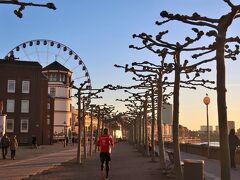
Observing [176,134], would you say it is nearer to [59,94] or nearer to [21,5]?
[21,5]

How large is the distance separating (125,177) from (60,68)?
9510 cm

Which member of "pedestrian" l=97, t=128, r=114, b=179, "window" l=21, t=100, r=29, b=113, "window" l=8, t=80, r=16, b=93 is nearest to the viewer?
"pedestrian" l=97, t=128, r=114, b=179

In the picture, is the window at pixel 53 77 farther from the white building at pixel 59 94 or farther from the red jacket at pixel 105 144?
the red jacket at pixel 105 144

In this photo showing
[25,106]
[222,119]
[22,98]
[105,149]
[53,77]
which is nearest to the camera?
[222,119]

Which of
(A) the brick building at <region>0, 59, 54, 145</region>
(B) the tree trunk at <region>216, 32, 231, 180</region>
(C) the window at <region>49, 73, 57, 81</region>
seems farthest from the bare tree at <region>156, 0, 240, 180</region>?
(C) the window at <region>49, 73, 57, 81</region>

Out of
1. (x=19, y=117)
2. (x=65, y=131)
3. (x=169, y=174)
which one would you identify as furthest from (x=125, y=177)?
(x=65, y=131)

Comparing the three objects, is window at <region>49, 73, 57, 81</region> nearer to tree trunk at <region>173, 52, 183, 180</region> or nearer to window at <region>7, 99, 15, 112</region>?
window at <region>7, 99, 15, 112</region>

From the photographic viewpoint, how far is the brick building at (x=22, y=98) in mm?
79938

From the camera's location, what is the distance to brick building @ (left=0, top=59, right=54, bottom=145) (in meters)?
79.9

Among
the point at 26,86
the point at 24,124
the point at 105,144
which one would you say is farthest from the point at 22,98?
the point at 105,144

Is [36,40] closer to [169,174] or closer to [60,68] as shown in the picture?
[60,68]

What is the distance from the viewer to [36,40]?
90.1m

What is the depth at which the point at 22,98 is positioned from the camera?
80688mm

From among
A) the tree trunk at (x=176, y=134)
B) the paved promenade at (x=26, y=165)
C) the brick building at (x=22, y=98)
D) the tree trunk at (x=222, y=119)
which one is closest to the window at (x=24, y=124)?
the brick building at (x=22, y=98)
